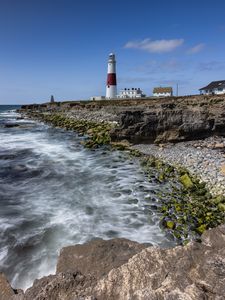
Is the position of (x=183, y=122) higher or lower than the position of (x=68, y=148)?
higher

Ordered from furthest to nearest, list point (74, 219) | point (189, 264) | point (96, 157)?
point (96, 157) → point (74, 219) → point (189, 264)

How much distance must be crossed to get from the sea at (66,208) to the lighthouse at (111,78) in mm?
53638

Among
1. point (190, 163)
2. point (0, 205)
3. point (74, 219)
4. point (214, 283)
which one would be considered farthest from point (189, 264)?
point (190, 163)

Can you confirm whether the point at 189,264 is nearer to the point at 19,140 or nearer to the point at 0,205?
the point at 0,205

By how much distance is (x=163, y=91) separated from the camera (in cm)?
8550

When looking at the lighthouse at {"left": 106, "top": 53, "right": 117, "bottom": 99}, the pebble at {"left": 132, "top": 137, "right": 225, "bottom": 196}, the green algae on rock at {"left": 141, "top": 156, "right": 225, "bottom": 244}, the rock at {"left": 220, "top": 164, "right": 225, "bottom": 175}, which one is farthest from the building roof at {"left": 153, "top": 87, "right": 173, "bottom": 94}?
the green algae on rock at {"left": 141, "top": 156, "right": 225, "bottom": 244}

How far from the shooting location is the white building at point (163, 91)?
276 ft

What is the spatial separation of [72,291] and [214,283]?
1.48 metres

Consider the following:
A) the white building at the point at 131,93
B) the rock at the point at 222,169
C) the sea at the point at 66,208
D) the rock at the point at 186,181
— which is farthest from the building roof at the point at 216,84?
the rock at the point at 186,181

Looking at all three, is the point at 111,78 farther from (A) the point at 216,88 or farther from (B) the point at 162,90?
(A) the point at 216,88

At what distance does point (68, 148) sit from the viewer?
779 inches

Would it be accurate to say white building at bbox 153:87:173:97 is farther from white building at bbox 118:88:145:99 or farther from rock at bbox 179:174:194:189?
Result: rock at bbox 179:174:194:189

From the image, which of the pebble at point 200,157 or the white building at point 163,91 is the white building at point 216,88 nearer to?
the white building at point 163,91

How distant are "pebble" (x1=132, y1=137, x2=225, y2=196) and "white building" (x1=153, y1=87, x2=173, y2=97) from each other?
231ft
